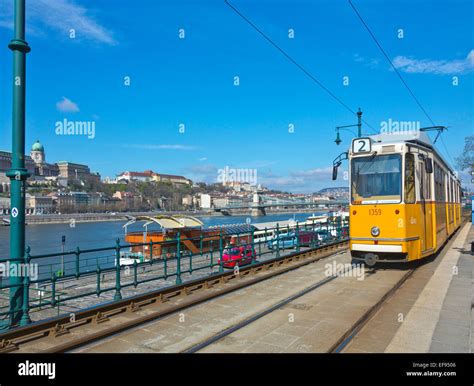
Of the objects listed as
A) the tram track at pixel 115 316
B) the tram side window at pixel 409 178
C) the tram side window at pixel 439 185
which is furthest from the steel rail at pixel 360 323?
the tram side window at pixel 439 185

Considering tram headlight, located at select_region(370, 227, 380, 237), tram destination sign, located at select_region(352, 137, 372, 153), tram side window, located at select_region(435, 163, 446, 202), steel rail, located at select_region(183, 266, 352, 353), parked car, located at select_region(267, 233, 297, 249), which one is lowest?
steel rail, located at select_region(183, 266, 352, 353)

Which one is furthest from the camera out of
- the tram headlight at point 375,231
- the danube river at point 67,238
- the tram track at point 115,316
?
the danube river at point 67,238

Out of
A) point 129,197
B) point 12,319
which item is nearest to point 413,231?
point 12,319

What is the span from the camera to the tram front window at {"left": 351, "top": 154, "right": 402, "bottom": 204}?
10.2m

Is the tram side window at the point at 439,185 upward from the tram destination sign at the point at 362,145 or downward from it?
downward

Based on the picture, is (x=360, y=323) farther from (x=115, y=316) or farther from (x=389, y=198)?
(x=389, y=198)

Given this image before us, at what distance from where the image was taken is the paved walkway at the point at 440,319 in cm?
544

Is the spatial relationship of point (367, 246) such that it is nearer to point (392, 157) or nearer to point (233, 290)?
point (392, 157)

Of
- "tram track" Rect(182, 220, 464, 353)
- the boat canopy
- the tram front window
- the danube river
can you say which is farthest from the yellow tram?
the danube river

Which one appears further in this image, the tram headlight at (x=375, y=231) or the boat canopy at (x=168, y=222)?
the boat canopy at (x=168, y=222)

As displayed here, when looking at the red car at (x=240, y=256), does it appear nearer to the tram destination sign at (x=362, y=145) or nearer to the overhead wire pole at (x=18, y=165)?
the tram destination sign at (x=362, y=145)

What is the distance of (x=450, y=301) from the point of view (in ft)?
25.6

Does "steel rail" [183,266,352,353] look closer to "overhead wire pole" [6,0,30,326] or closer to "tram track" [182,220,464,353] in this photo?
"tram track" [182,220,464,353]
